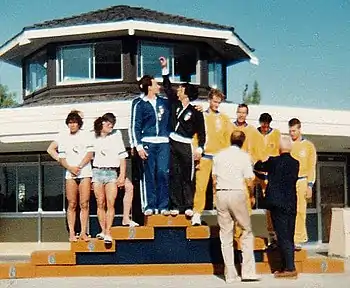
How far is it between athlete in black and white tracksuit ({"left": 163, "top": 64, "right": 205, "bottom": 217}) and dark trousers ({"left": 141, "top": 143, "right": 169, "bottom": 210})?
0.34ft

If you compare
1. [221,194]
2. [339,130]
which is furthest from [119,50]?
[221,194]

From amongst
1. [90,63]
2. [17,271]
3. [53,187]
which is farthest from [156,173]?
[90,63]

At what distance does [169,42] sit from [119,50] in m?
1.35

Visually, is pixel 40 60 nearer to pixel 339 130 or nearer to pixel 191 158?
pixel 339 130

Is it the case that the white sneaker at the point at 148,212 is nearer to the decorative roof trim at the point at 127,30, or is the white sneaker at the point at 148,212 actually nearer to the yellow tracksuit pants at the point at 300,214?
the yellow tracksuit pants at the point at 300,214

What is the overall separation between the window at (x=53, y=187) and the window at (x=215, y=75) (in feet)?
15.8

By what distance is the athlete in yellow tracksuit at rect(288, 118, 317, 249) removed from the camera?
34.2ft

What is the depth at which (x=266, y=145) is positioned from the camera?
34.9 ft

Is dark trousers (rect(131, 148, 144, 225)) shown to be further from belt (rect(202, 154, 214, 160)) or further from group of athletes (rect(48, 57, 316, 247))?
belt (rect(202, 154, 214, 160))

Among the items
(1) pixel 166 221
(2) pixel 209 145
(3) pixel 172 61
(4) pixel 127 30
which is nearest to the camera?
(1) pixel 166 221

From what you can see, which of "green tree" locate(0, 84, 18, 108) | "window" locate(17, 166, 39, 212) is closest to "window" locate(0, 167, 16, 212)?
"window" locate(17, 166, 39, 212)

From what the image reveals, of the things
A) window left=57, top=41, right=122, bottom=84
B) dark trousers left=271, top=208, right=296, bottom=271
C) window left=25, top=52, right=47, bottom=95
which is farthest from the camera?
window left=25, top=52, right=47, bottom=95

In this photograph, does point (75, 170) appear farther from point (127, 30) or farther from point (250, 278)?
point (127, 30)

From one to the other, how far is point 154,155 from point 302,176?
7.01 ft
